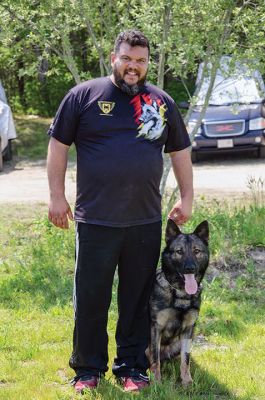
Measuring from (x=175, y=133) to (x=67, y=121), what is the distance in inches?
26.7

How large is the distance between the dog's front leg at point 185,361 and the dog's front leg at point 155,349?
149 millimetres

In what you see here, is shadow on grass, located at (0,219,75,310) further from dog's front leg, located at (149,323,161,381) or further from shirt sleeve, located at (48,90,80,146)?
shirt sleeve, located at (48,90,80,146)

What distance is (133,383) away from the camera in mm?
4082

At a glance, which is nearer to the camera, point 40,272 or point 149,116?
point 149,116

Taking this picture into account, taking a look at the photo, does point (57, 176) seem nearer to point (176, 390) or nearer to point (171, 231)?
point (171, 231)

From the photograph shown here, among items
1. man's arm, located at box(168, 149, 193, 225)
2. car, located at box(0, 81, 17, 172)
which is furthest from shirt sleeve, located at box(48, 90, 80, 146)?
car, located at box(0, 81, 17, 172)

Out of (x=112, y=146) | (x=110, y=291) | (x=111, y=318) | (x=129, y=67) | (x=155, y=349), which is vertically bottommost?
(x=111, y=318)

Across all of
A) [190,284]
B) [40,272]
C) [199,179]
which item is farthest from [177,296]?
[199,179]

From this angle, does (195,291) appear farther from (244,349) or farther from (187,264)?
(244,349)

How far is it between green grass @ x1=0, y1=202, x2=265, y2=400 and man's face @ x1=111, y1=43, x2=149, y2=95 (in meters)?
1.79

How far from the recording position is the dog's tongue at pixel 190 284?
3996mm

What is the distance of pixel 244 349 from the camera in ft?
15.8

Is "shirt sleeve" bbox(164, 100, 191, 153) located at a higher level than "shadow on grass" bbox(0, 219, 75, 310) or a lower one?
A: higher

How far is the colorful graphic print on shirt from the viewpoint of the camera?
378 cm
